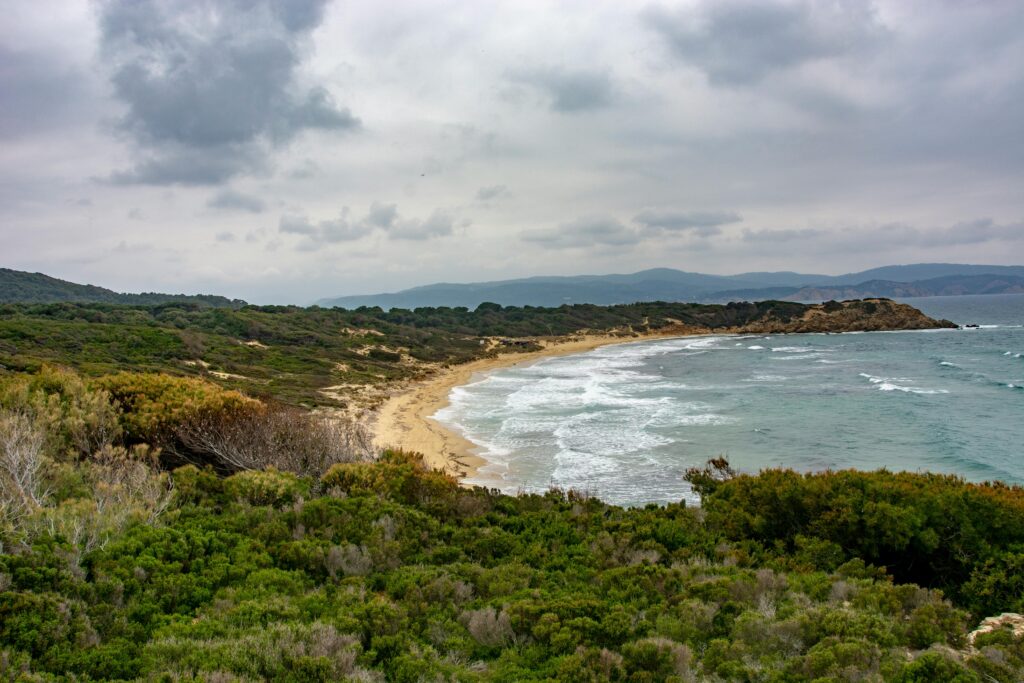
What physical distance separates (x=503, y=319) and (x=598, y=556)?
6963cm

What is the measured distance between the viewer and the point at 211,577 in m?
6.16

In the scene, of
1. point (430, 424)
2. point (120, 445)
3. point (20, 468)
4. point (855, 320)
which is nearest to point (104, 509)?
point (20, 468)

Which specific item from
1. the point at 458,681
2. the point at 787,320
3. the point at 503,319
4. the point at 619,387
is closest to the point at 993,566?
the point at 458,681

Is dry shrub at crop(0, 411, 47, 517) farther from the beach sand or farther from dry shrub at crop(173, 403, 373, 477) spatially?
the beach sand

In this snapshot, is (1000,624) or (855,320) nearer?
(1000,624)

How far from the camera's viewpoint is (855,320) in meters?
75.7

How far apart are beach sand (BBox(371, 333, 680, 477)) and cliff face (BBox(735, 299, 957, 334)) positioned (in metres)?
43.5

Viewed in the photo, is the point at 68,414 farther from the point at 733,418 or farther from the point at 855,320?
the point at 855,320

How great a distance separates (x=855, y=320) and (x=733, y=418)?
61392mm

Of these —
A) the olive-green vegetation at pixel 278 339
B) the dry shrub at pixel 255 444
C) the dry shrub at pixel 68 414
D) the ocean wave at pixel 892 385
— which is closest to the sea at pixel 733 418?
the ocean wave at pixel 892 385

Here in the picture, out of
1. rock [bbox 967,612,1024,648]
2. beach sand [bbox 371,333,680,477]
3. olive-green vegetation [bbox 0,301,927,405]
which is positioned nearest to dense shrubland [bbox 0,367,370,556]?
beach sand [bbox 371,333,680,477]

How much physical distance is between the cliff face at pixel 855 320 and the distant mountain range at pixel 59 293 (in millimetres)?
70790

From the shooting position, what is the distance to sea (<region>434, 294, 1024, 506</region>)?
16.9m

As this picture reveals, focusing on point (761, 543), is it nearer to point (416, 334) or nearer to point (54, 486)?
point (54, 486)
